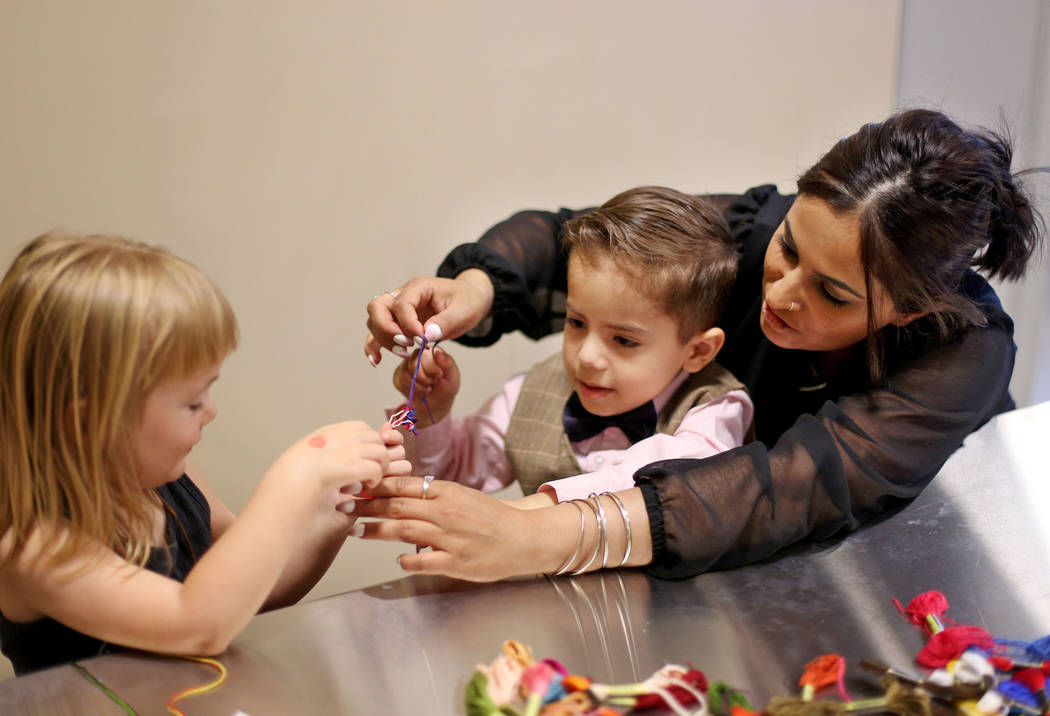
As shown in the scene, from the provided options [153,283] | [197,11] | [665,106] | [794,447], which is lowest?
[794,447]

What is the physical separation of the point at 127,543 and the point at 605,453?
0.59 m

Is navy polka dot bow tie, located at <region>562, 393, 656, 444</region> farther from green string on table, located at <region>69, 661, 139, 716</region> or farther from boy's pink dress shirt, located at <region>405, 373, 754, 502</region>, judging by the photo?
green string on table, located at <region>69, 661, 139, 716</region>

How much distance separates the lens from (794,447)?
3.18ft

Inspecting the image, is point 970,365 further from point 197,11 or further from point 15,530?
point 197,11

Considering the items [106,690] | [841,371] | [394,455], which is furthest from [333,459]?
[841,371]

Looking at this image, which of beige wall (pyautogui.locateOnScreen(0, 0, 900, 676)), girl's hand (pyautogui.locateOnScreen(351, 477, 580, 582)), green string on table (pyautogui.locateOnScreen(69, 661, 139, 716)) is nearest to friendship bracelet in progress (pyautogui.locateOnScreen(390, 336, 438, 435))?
girl's hand (pyautogui.locateOnScreen(351, 477, 580, 582))

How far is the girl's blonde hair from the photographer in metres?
0.69

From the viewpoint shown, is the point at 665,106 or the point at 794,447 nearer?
the point at 794,447

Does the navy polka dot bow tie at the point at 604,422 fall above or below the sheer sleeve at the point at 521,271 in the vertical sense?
below

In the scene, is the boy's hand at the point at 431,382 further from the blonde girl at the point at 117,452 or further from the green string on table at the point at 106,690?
the green string on table at the point at 106,690

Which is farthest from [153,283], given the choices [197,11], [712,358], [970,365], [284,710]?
[197,11]

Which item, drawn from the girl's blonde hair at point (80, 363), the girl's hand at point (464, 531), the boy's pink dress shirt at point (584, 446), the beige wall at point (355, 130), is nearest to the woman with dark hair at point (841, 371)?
the girl's hand at point (464, 531)

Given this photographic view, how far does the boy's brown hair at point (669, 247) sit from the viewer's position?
1.14 m

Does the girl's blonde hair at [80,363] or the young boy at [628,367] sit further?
the young boy at [628,367]
